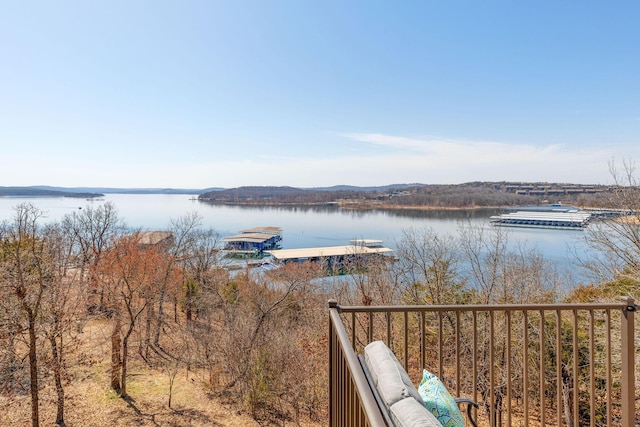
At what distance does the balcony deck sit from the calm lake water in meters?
9.23

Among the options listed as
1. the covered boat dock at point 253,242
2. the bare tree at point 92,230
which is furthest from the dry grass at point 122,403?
the covered boat dock at point 253,242

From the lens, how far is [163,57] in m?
10.9

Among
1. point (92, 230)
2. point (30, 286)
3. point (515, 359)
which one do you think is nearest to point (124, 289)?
point (30, 286)

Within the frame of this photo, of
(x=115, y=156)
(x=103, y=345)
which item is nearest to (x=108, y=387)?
(x=103, y=345)

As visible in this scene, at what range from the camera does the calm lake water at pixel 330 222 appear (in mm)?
20719

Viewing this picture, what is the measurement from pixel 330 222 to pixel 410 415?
41.3 metres

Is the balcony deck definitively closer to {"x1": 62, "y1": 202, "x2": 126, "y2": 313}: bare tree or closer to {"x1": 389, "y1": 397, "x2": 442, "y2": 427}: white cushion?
{"x1": 389, "y1": 397, "x2": 442, "y2": 427}: white cushion

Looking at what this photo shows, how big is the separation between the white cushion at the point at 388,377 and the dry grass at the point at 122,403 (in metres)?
8.73

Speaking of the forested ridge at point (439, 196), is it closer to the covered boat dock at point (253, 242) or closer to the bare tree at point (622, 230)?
the bare tree at point (622, 230)

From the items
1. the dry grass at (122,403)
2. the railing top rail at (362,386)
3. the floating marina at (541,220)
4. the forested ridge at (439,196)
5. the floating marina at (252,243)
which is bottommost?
the dry grass at (122,403)

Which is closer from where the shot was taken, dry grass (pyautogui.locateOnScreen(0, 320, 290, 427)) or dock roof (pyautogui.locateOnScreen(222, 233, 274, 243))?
dry grass (pyautogui.locateOnScreen(0, 320, 290, 427))

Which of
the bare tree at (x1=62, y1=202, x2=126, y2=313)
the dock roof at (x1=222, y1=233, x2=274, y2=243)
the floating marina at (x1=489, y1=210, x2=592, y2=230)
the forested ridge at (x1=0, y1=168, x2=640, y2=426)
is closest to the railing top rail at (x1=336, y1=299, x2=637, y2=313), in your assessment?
the forested ridge at (x1=0, y1=168, x2=640, y2=426)

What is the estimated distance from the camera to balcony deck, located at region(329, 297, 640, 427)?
61.0 inches

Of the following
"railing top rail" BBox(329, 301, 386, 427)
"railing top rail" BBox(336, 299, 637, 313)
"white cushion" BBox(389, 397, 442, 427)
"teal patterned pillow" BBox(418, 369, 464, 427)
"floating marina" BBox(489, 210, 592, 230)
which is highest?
"railing top rail" BBox(329, 301, 386, 427)
